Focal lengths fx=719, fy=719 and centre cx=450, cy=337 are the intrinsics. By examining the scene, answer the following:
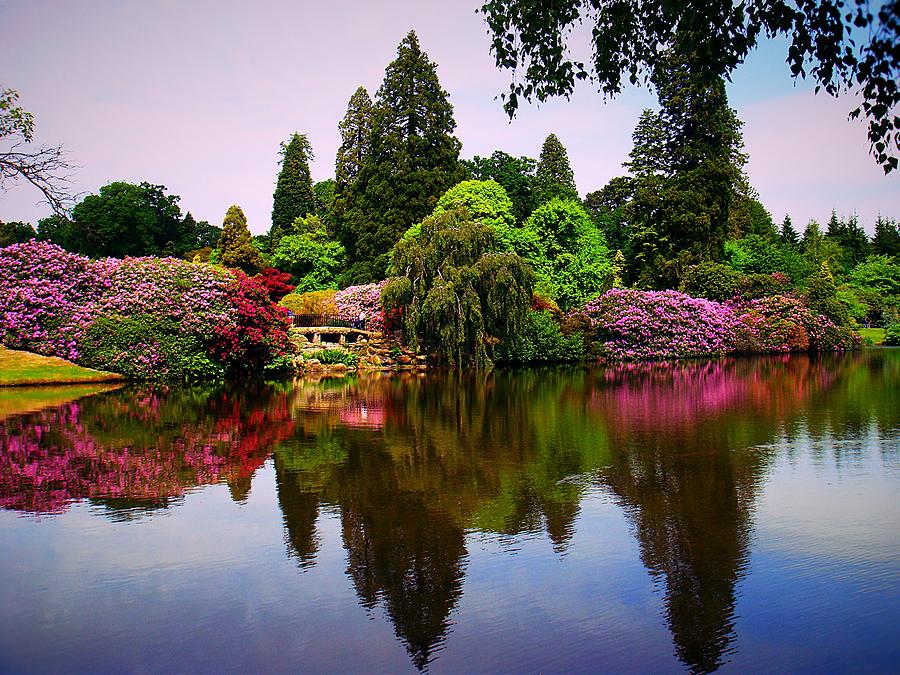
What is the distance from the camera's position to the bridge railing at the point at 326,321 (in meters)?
31.6

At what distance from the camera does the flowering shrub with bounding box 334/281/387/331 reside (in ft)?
105

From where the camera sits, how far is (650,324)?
114 ft

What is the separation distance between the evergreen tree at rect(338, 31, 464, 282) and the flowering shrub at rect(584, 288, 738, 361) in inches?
536

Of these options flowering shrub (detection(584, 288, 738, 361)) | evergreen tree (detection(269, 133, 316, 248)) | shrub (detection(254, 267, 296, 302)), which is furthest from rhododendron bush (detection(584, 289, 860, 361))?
evergreen tree (detection(269, 133, 316, 248))

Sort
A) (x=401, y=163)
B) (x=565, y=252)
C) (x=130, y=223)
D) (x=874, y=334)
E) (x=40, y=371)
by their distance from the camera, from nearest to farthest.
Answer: (x=40, y=371) < (x=565, y=252) < (x=401, y=163) < (x=874, y=334) < (x=130, y=223)

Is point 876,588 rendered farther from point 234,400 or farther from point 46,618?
point 234,400

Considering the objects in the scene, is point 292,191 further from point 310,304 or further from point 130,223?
point 310,304

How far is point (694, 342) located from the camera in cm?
3650

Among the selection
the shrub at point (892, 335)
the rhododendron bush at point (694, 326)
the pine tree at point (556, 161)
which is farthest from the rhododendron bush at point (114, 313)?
the shrub at point (892, 335)

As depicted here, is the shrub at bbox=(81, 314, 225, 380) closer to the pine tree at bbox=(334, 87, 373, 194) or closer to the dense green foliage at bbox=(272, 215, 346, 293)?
the dense green foliage at bbox=(272, 215, 346, 293)

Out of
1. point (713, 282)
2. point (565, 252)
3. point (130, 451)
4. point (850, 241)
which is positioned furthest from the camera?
point (850, 241)

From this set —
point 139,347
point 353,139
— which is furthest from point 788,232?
point 139,347

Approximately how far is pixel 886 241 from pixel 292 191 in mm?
57208

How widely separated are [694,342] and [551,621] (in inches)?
1358
